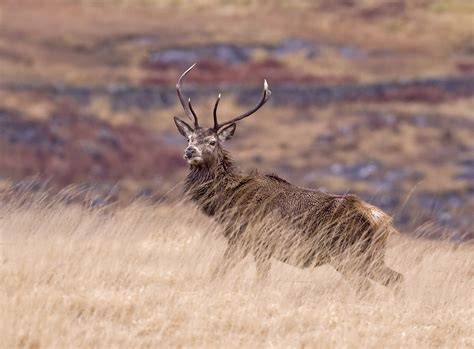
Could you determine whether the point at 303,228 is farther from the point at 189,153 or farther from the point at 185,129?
the point at 185,129

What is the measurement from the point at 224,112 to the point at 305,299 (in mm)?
40327

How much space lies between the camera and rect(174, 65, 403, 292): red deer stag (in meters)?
11.7

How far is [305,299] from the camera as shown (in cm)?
1090

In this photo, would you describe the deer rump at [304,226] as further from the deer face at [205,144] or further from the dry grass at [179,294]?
the deer face at [205,144]

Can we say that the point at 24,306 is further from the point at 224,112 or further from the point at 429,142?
the point at 224,112

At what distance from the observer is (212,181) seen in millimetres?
13117

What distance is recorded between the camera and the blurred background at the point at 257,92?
140 ft

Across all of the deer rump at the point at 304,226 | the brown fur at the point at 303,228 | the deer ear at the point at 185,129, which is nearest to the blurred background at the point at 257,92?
the deer ear at the point at 185,129

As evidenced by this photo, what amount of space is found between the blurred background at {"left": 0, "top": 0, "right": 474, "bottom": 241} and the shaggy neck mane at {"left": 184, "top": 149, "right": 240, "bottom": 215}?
18.4 metres

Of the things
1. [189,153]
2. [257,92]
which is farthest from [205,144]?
[257,92]

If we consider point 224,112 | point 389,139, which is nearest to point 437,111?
point 389,139

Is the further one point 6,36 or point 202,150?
point 6,36

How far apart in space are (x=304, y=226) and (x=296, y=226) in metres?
0.08

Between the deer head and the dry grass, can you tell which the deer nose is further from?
the dry grass
